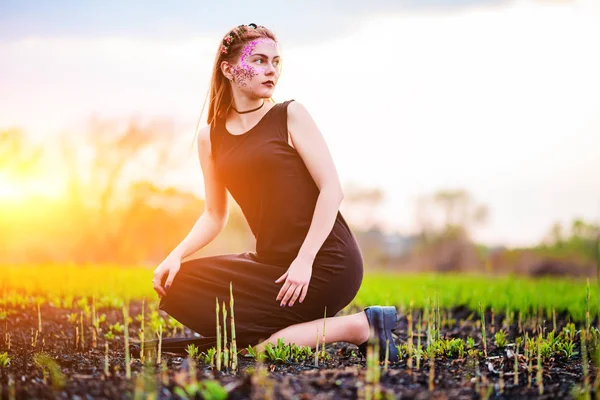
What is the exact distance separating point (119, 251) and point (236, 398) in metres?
19.1

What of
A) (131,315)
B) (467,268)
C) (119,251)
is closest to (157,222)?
(119,251)

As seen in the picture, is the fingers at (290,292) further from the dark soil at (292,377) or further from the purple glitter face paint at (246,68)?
the purple glitter face paint at (246,68)

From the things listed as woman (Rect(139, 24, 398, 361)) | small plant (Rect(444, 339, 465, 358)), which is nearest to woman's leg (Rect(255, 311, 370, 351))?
woman (Rect(139, 24, 398, 361))

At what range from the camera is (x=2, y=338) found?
415 cm

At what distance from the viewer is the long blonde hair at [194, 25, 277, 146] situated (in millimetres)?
3674


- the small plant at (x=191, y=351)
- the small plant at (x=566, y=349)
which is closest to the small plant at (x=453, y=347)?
the small plant at (x=566, y=349)

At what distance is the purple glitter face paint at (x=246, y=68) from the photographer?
142 inches

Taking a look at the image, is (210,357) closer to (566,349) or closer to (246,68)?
(246,68)

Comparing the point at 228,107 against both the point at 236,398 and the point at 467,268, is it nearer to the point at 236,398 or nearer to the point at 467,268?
the point at 236,398

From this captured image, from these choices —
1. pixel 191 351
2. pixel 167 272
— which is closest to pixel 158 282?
pixel 167 272

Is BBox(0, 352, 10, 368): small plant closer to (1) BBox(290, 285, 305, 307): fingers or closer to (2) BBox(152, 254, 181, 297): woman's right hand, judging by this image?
(2) BBox(152, 254, 181, 297): woman's right hand

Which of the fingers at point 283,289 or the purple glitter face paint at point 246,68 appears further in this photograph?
the purple glitter face paint at point 246,68

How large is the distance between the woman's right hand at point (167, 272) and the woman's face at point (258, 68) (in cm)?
113

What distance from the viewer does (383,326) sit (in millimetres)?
3453
